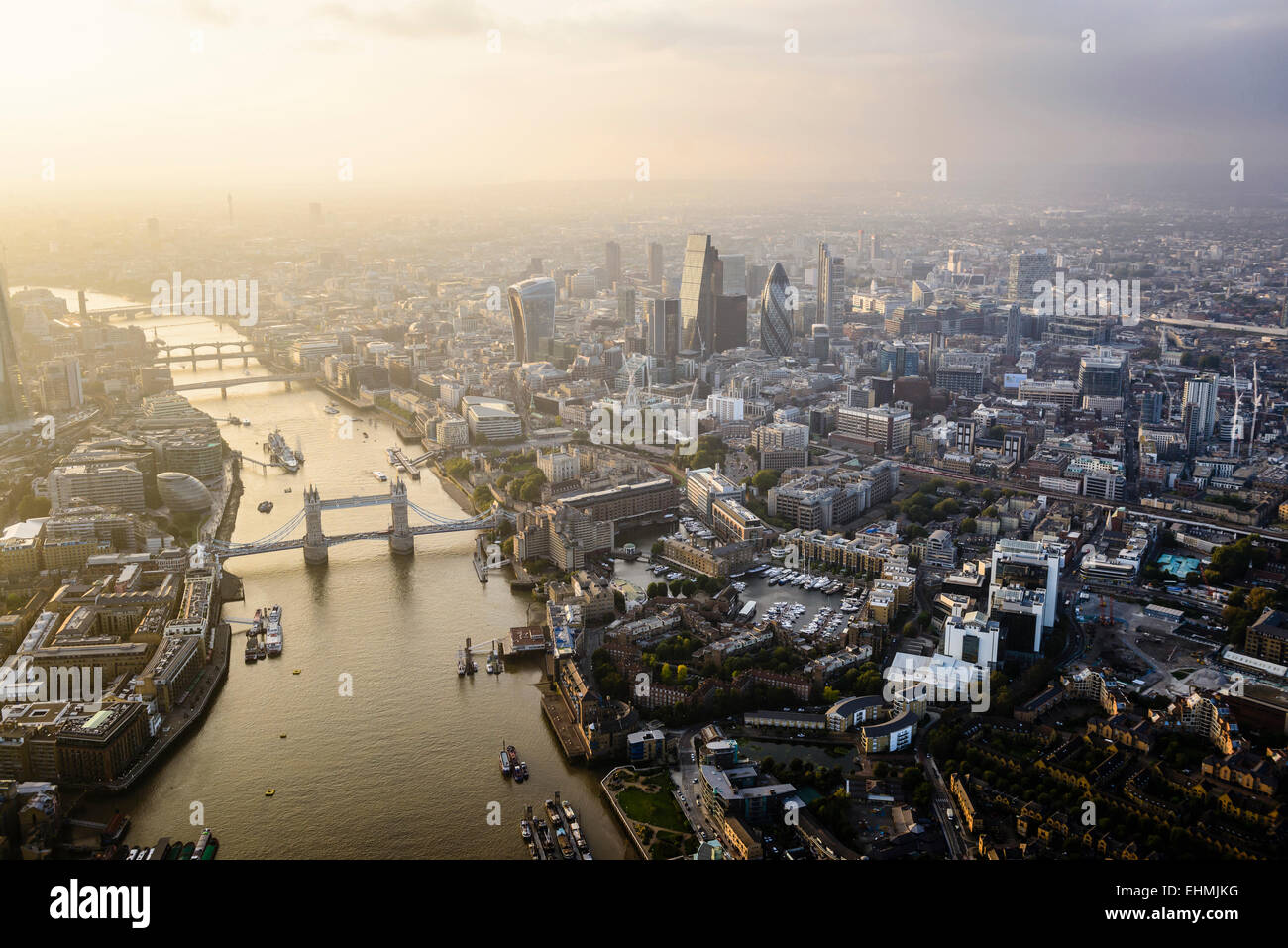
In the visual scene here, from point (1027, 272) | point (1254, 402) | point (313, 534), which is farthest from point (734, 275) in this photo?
point (313, 534)

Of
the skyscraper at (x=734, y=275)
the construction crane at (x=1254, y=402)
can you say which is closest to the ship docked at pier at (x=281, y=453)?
the construction crane at (x=1254, y=402)

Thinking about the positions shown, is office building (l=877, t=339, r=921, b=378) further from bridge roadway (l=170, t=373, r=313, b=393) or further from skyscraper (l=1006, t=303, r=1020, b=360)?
bridge roadway (l=170, t=373, r=313, b=393)

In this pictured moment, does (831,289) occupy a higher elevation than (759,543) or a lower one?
higher

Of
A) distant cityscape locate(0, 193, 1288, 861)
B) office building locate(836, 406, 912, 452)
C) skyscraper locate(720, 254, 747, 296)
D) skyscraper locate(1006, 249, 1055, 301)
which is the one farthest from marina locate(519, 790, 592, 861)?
skyscraper locate(1006, 249, 1055, 301)

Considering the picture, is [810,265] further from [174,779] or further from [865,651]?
[174,779]

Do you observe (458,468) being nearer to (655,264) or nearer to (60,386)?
(60,386)

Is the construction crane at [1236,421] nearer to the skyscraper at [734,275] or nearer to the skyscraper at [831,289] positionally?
the skyscraper at [831,289]
